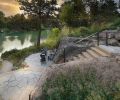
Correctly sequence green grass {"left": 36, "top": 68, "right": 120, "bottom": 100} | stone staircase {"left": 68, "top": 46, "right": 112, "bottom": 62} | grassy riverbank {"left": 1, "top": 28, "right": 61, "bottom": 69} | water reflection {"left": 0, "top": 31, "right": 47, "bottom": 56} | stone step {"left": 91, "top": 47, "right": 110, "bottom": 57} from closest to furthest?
green grass {"left": 36, "top": 68, "right": 120, "bottom": 100}
stone step {"left": 91, "top": 47, "right": 110, "bottom": 57}
stone staircase {"left": 68, "top": 46, "right": 112, "bottom": 62}
grassy riverbank {"left": 1, "top": 28, "right": 61, "bottom": 69}
water reflection {"left": 0, "top": 31, "right": 47, "bottom": 56}

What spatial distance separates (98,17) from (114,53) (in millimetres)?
23924

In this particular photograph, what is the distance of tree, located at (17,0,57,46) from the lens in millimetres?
48156

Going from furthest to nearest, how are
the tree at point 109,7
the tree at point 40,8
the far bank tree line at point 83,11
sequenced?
the tree at point 40,8 < the tree at point 109,7 < the far bank tree line at point 83,11

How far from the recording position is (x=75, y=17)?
3900 centimetres

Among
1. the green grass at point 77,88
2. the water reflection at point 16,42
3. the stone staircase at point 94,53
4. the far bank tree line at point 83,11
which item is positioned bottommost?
the water reflection at point 16,42

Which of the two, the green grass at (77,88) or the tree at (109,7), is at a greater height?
the tree at (109,7)

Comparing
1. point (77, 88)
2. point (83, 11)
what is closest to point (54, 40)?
point (83, 11)

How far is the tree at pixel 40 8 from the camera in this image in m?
48.2

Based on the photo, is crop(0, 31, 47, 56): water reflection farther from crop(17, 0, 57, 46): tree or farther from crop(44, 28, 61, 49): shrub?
crop(44, 28, 61, 49): shrub

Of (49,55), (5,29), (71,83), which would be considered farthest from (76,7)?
(5,29)

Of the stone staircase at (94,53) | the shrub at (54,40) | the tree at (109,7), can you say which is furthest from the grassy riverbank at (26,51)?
the stone staircase at (94,53)

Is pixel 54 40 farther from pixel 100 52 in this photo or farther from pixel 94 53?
pixel 100 52

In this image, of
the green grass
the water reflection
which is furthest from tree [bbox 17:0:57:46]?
the green grass

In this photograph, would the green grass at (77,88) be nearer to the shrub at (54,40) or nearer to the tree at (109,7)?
the shrub at (54,40)
